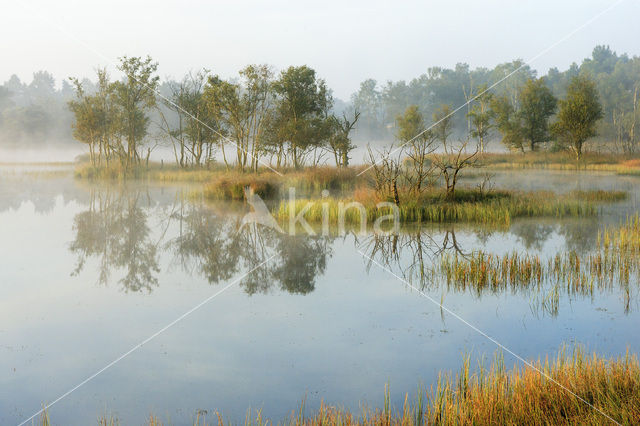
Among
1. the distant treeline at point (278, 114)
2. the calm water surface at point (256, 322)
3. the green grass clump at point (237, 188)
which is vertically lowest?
the calm water surface at point (256, 322)

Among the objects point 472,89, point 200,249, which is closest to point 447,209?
point 200,249

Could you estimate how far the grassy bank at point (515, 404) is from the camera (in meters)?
4.34

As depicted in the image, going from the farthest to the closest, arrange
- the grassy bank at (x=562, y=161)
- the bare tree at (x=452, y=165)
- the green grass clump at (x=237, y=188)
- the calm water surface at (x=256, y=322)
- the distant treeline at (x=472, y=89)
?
the distant treeline at (x=472, y=89) → the grassy bank at (x=562, y=161) → the green grass clump at (x=237, y=188) → the bare tree at (x=452, y=165) → the calm water surface at (x=256, y=322)

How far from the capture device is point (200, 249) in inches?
505

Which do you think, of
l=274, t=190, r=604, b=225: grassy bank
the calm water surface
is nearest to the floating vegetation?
the calm water surface

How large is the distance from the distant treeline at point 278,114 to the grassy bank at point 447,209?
1355 centimetres

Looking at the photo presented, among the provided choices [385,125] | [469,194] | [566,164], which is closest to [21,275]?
[469,194]

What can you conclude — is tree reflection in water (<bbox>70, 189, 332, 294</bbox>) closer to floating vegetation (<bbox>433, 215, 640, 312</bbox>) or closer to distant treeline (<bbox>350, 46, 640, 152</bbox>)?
floating vegetation (<bbox>433, 215, 640, 312</bbox>)

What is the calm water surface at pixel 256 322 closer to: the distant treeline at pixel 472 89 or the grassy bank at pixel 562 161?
the grassy bank at pixel 562 161

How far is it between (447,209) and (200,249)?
691cm

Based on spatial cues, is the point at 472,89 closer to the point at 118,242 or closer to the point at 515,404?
the point at 118,242

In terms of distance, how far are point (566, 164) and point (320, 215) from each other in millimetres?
30335

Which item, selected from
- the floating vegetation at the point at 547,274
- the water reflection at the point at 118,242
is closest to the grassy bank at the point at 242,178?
the water reflection at the point at 118,242

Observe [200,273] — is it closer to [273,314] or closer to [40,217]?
[273,314]
